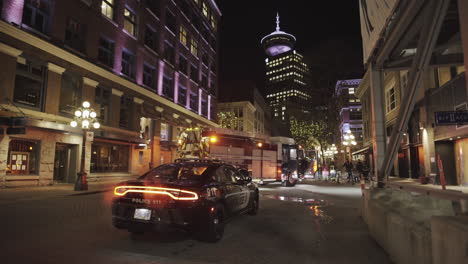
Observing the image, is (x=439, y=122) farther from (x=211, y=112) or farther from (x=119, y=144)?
(x=211, y=112)

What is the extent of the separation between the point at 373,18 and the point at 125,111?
21.5m

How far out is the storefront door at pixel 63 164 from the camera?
19469 mm

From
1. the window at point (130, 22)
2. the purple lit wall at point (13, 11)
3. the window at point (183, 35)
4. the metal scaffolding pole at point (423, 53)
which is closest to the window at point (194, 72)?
the window at point (183, 35)

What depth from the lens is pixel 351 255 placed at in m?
5.22

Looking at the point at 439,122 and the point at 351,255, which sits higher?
the point at 439,122

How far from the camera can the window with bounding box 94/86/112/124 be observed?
2203cm

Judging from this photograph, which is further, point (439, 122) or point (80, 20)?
point (80, 20)

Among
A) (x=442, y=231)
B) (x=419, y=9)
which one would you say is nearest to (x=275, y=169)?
(x=419, y=9)

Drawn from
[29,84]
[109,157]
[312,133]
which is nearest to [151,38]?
[109,157]

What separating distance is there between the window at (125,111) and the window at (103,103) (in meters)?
1.69

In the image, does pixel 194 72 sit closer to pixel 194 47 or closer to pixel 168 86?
pixel 194 47

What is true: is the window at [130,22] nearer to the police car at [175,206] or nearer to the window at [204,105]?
the window at [204,105]

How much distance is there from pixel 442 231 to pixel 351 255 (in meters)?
2.38

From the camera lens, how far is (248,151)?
18.0 metres
